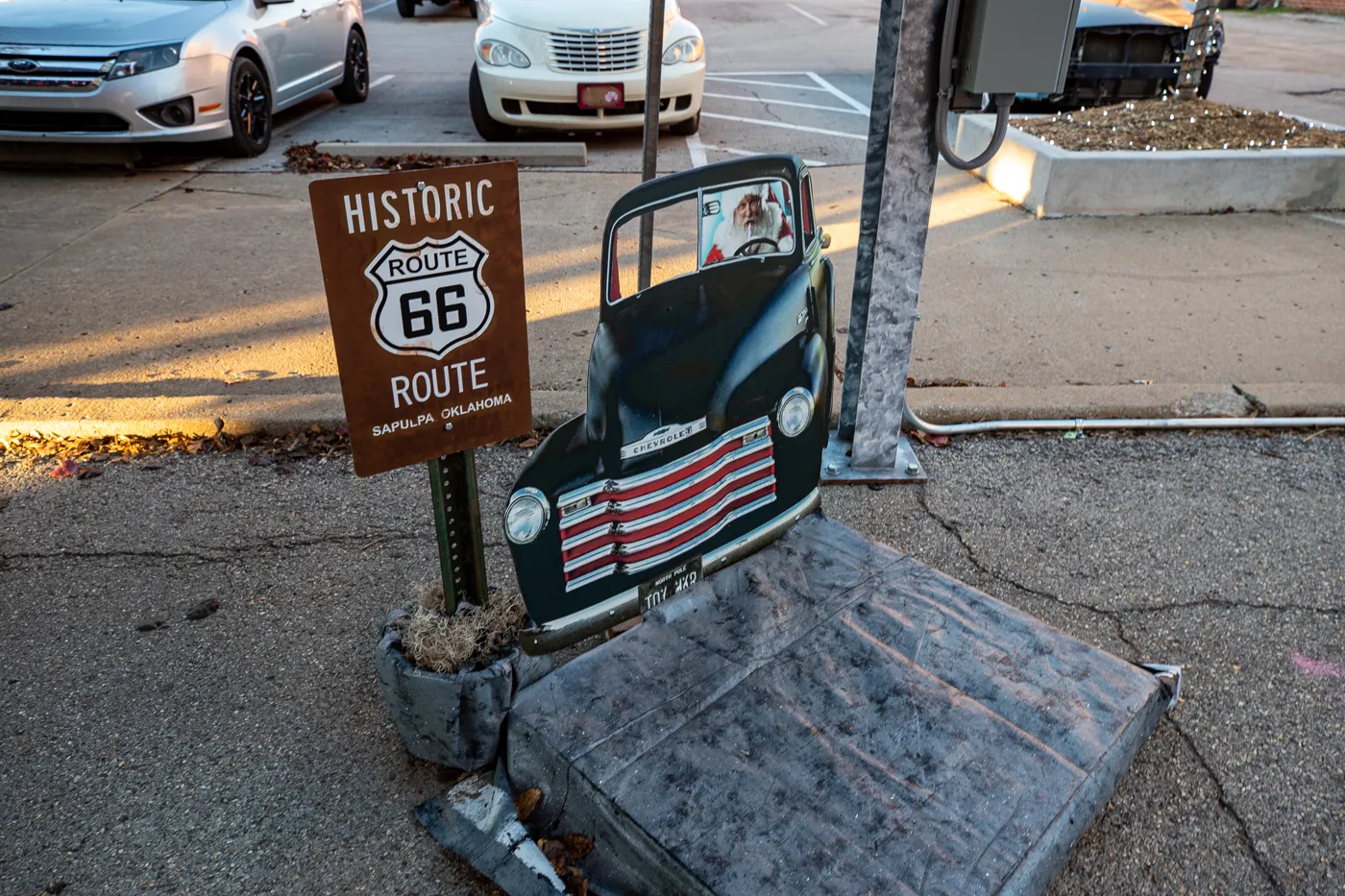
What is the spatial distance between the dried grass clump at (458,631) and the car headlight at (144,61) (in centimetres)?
633

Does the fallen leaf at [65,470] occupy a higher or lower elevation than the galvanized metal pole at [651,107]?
lower

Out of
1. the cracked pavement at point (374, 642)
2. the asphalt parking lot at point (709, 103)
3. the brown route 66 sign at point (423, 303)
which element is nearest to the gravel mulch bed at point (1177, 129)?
the asphalt parking lot at point (709, 103)

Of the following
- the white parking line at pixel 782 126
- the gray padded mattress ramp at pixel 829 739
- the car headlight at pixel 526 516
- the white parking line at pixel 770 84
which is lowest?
the gray padded mattress ramp at pixel 829 739

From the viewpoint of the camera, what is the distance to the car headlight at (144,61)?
7125 millimetres

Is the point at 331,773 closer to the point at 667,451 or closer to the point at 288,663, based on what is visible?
the point at 288,663

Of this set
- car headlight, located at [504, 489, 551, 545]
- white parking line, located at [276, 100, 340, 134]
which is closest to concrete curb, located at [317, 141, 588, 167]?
white parking line, located at [276, 100, 340, 134]

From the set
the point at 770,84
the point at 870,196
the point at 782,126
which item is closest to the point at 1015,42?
the point at 870,196

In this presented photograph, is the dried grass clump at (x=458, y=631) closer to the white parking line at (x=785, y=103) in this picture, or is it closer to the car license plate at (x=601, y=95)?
the car license plate at (x=601, y=95)

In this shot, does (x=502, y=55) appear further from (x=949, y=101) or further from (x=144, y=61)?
(x=949, y=101)

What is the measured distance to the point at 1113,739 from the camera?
2.47 m

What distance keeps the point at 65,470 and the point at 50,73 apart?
4.65m

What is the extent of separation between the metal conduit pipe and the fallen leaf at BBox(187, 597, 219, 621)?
2.80 metres

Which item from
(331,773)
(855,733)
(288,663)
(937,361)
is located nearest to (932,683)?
(855,733)

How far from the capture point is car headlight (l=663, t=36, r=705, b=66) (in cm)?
848
